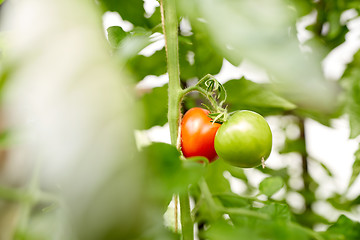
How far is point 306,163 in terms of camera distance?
4.17 feet

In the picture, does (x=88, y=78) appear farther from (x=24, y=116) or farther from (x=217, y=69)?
(x=217, y=69)

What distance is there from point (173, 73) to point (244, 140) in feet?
0.42

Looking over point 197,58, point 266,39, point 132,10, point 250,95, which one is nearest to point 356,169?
point 250,95

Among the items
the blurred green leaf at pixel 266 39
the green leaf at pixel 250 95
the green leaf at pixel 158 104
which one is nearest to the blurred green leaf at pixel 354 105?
the green leaf at pixel 250 95

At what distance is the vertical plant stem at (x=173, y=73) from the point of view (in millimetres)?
451

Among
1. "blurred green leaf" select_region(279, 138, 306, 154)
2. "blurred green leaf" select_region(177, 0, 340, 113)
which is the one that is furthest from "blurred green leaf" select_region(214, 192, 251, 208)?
"blurred green leaf" select_region(279, 138, 306, 154)

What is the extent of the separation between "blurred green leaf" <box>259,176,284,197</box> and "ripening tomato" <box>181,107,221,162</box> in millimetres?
107

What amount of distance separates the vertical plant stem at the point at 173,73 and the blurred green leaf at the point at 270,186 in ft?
0.62

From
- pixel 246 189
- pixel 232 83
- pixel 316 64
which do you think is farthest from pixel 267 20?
pixel 246 189

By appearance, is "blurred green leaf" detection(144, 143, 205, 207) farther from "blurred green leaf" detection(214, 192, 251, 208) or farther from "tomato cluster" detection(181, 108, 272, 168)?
"blurred green leaf" detection(214, 192, 251, 208)

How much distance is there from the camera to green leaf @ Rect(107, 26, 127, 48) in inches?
19.8

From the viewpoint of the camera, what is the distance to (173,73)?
465 millimetres

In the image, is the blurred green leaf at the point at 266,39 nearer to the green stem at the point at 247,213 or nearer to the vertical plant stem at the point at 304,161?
the green stem at the point at 247,213

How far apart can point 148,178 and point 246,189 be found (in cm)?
116
